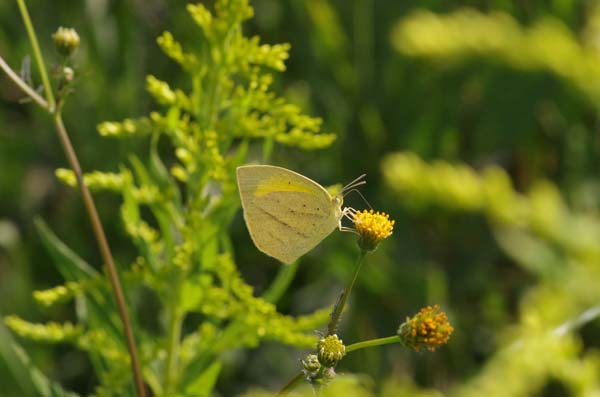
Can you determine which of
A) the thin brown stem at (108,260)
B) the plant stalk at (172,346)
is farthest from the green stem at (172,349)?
the thin brown stem at (108,260)

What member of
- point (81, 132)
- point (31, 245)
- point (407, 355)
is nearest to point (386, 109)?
point (407, 355)

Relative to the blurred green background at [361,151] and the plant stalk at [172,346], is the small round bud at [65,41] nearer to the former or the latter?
the plant stalk at [172,346]

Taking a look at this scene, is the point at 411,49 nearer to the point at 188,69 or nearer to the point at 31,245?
the point at 188,69

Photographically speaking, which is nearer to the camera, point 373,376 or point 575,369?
point 575,369

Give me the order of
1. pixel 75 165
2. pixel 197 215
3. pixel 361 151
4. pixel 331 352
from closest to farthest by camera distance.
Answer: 1. pixel 331 352
2. pixel 75 165
3. pixel 197 215
4. pixel 361 151

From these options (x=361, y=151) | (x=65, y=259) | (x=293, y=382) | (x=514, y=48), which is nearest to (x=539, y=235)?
(x=514, y=48)

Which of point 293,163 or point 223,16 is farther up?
point 293,163

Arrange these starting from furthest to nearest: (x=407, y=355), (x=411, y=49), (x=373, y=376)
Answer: (x=407, y=355) → (x=373, y=376) → (x=411, y=49)

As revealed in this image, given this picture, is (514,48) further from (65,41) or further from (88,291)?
(88,291)
